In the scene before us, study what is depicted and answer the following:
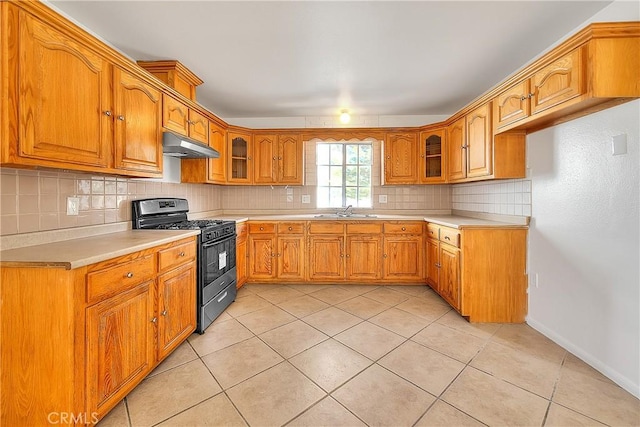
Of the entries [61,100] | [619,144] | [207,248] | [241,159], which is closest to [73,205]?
[61,100]

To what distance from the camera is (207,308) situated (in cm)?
231

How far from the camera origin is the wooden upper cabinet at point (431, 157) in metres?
3.50

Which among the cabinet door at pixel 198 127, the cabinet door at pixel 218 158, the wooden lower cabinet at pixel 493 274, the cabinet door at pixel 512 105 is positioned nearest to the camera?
the cabinet door at pixel 512 105

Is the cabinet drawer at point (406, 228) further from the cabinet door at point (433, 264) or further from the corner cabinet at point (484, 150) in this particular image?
the corner cabinet at point (484, 150)

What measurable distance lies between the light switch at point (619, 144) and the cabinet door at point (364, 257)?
7.18 feet

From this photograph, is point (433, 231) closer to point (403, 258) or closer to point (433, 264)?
point (433, 264)

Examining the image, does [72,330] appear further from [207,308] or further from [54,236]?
[207,308]

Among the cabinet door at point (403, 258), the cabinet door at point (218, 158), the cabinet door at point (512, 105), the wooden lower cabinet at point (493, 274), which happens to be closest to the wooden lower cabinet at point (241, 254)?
the cabinet door at point (218, 158)

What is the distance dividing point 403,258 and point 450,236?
0.79m

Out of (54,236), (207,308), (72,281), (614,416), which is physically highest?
(54,236)

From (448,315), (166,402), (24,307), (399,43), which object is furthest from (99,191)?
(448,315)

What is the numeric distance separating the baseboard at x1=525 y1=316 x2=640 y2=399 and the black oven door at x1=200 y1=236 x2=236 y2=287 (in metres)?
2.93

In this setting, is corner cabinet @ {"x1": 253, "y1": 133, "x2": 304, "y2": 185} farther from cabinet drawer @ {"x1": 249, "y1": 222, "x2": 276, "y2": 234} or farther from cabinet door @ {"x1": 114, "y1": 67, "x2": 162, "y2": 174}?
cabinet door @ {"x1": 114, "y1": 67, "x2": 162, "y2": 174}

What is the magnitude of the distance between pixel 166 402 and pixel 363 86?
10.5ft
